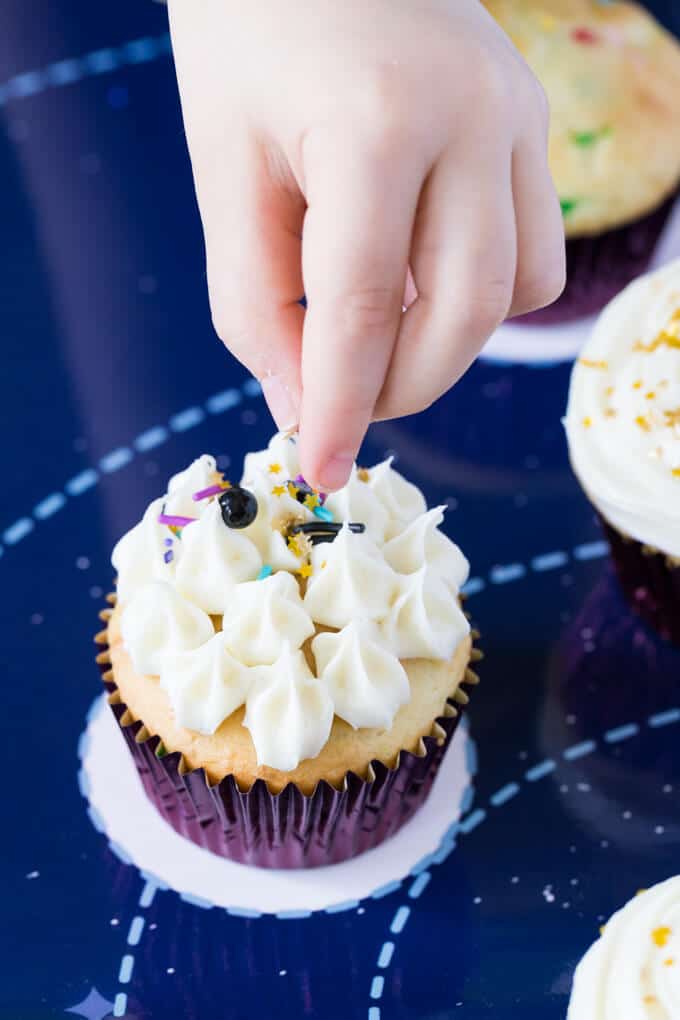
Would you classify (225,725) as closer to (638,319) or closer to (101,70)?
(638,319)

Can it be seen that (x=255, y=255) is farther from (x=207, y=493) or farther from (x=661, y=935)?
(x=661, y=935)

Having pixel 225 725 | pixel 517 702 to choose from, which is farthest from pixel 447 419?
pixel 225 725

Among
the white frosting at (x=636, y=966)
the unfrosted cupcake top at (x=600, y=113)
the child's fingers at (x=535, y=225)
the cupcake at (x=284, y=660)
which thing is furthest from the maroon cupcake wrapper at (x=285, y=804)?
the unfrosted cupcake top at (x=600, y=113)

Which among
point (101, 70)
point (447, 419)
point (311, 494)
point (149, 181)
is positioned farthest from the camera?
point (101, 70)

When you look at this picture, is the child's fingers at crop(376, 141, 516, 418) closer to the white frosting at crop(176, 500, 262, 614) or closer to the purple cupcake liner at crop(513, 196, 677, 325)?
the white frosting at crop(176, 500, 262, 614)

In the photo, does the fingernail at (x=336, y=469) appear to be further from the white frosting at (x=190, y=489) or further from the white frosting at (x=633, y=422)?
the white frosting at (x=633, y=422)

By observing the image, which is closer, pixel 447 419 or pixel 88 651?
pixel 88 651
